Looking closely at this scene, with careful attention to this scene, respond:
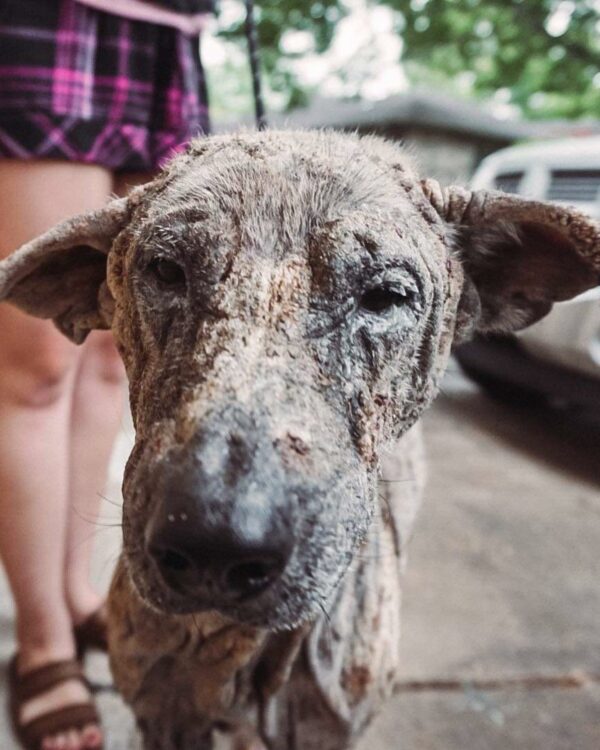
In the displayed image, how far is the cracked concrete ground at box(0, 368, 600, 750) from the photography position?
8.16 ft

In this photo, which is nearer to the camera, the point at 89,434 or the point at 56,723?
the point at 56,723

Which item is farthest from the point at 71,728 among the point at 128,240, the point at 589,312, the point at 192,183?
the point at 589,312

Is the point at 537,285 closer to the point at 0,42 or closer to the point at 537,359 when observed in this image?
the point at 0,42

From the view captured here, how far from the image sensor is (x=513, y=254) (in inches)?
71.3

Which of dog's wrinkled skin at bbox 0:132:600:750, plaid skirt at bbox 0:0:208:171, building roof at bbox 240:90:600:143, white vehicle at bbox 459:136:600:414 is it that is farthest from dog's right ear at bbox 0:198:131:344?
building roof at bbox 240:90:600:143

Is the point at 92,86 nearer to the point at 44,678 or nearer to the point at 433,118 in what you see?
the point at 44,678

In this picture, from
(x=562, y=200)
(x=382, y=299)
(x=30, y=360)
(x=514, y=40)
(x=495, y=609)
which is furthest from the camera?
(x=514, y=40)

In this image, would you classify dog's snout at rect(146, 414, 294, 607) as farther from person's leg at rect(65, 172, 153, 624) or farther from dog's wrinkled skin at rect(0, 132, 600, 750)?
person's leg at rect(65, 172, 153, 624)

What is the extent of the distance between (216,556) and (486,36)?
8.46m

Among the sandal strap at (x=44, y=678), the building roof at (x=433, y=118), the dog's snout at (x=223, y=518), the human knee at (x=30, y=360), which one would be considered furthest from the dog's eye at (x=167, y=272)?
the building roof at (x=433, y=118)

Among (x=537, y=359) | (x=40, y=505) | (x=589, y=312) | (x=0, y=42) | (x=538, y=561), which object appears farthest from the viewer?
(x=537, y=359)

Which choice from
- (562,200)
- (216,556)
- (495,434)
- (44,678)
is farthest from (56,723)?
(562,200)

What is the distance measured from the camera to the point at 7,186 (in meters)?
1.87

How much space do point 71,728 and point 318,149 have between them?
1.83m
